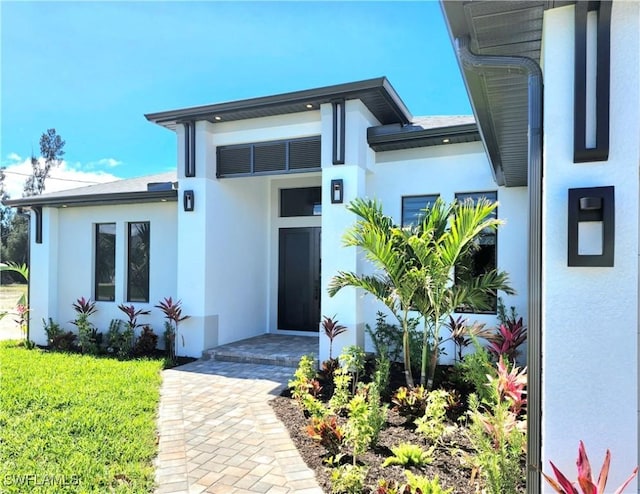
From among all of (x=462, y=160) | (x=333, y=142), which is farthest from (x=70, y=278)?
(x=462, y=160)

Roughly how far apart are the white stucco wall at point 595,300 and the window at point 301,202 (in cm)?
791

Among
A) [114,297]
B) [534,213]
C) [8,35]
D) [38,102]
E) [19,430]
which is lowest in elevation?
[19,430]

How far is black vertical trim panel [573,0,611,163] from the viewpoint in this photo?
7.75 feet

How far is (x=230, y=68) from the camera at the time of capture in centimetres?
1169

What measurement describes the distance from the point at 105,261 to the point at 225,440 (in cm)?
751

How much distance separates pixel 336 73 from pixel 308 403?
344 inches

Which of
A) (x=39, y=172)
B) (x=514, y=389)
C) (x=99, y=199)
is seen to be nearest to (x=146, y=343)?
(x=99, y=199)

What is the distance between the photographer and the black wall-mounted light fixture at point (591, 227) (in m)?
2.33

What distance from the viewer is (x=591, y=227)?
2.39 meters

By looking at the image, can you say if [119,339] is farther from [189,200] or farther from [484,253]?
[484,253]

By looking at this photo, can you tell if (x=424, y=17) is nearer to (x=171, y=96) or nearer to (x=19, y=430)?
(x=19, y=430)

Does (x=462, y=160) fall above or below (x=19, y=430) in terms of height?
above

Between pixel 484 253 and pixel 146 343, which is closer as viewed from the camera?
pixel 484 253

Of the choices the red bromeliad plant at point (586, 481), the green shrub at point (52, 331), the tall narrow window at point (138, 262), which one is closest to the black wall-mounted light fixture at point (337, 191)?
the tall narrow window at point (138, 262)
